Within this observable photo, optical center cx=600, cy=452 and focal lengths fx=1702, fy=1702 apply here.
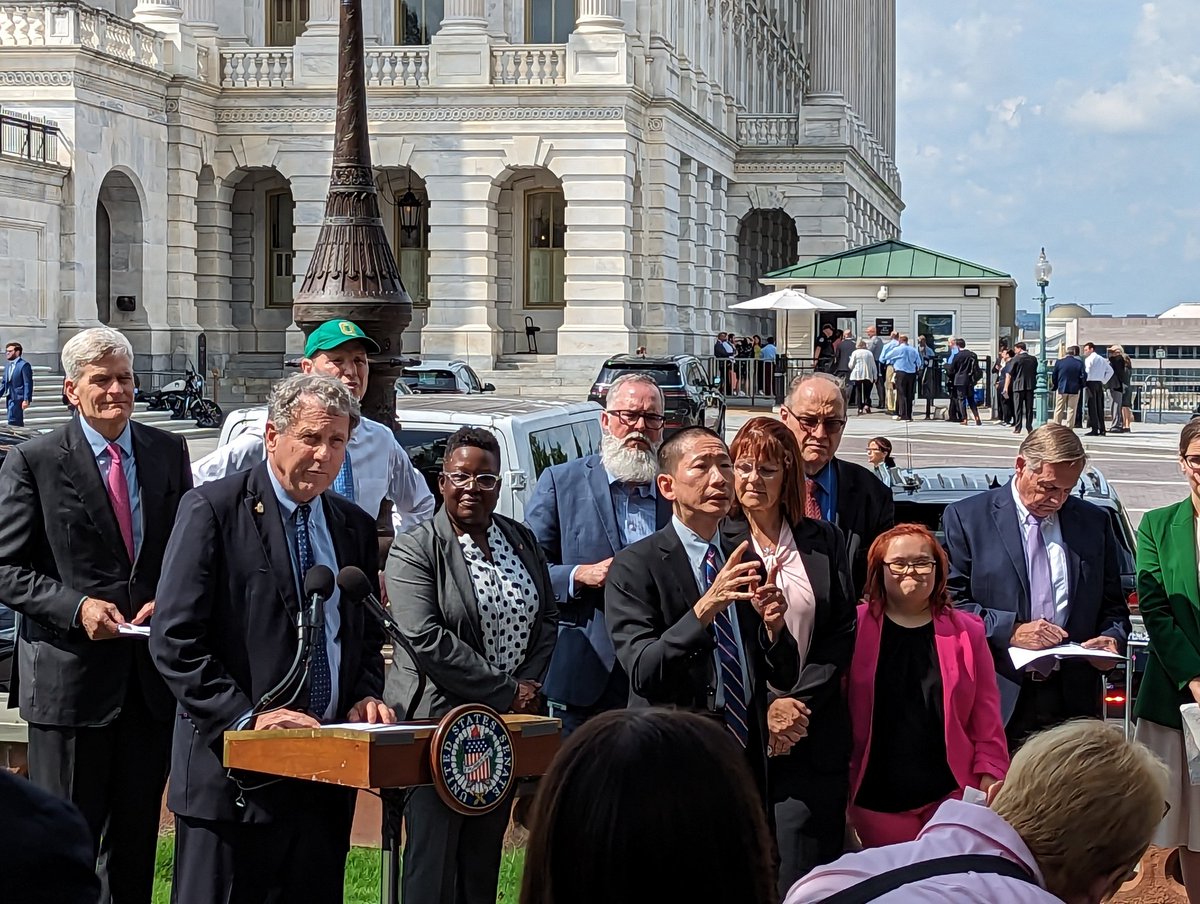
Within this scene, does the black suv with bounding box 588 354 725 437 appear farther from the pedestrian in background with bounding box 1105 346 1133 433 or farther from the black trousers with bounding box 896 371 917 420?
the pedestrian in background with bounding box 1105 346 1133 433

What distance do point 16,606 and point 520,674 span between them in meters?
1.77

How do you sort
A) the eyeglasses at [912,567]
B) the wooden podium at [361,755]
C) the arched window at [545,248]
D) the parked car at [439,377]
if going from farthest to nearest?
the arched window at [545,248] → the parked car at [439,377] → the eyeglasses at [912,567] → the wooden podium at [361,755]

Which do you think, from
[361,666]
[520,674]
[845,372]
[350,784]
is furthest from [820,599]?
[845,372]

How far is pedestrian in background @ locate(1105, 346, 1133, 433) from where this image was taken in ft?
127

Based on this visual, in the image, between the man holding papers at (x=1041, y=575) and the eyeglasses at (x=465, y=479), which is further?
the man holding papers at (x=1041, y=575)

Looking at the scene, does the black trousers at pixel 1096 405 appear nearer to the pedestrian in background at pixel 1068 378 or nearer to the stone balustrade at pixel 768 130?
the pedestrian in background at pixel 1068 378

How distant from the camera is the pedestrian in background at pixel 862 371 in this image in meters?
41.5

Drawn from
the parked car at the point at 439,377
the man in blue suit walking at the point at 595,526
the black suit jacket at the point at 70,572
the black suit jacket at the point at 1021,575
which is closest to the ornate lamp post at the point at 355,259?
the man in blue suit walking at the point at 595,526

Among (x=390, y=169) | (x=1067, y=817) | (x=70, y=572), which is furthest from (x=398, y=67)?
(x=1067, y=817)

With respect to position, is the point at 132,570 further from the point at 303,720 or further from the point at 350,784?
the point at 350,784

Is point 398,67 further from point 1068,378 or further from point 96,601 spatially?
point 96,601

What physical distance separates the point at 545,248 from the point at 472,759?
146 ft

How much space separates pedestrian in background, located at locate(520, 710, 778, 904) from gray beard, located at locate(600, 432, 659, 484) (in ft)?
12.9

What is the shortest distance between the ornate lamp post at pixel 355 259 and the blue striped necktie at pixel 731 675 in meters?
4.78
